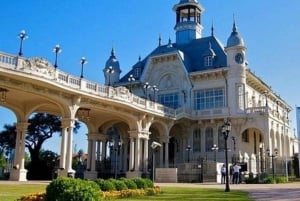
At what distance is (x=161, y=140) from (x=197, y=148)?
5497mm

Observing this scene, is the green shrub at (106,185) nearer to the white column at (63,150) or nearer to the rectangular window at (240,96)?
the white column at (63,150)

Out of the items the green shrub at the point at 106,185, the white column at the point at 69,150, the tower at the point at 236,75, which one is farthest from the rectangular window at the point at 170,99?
the green shrub at the point at 106,185

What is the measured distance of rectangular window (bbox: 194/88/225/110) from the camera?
43.0 meters

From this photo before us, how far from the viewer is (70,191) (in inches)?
327

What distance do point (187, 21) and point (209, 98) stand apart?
44.5 feet

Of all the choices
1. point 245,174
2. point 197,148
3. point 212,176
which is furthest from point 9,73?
point 197,148

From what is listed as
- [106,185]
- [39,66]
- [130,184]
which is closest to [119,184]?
[106,185]

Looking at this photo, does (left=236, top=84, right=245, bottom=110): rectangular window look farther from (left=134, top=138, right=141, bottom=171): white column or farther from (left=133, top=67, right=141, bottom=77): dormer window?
(left=133, top=67, right=141, bottom=77): dormer window

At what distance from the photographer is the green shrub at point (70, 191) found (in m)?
8.28

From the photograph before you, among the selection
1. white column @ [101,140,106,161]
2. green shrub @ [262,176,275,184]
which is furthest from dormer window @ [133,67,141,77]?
green shrub @ [262,176,275,184]

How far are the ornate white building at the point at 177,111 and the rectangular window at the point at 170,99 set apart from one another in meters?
0.12

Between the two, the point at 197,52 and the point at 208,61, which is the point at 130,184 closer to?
the point at 208,61

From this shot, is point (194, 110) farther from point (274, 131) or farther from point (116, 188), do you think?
point (116, 188)

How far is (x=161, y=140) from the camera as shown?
40.5 metres
